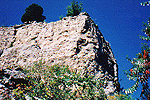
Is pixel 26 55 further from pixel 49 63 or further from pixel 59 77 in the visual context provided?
pixel 59 77

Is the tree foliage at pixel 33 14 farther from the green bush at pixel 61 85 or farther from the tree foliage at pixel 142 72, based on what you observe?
the tree foliage at pixel 142 72

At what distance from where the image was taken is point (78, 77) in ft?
24.3

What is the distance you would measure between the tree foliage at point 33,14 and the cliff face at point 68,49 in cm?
576

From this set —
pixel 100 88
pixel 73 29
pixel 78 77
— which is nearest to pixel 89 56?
pixel 78 77

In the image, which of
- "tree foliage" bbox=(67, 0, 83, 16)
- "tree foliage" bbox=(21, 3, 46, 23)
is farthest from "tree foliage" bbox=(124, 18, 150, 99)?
"tree foliage" bbox=(21, 3, 46, 23)

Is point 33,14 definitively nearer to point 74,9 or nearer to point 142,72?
point 74,9

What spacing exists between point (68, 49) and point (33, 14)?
10.2 metres

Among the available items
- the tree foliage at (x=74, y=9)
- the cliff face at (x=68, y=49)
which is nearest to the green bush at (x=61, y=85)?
the cliff face at (x=68, y=49)

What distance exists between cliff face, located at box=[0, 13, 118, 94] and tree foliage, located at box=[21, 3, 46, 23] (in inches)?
227

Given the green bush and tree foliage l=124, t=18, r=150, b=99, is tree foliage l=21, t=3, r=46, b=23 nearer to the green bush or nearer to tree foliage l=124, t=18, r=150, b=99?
the green bush

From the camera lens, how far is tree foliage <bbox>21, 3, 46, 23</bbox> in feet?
55.6

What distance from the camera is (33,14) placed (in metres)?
17.1

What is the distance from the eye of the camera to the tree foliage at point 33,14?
1694 cm

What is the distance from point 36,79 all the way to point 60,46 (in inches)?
107
